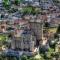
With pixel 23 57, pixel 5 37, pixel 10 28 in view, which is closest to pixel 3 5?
pixel 10 28

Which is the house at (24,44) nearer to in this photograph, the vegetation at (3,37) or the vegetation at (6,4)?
the vegetation at (3,37)

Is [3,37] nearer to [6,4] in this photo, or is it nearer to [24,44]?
[24,44]

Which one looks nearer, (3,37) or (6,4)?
(3,37)

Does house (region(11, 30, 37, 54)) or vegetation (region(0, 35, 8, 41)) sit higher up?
house (region(11, 30, 37, 54))

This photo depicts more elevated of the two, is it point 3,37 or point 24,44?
point 24,44

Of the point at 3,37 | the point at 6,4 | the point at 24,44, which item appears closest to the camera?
the point at 24,44

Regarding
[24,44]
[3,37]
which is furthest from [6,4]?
[24,44]

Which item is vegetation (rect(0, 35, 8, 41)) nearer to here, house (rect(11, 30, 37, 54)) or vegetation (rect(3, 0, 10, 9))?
house (rect(11, 30, 37, 54))

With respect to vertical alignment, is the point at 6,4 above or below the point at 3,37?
below

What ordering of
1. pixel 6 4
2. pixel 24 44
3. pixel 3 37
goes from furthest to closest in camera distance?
1. pixel 6 4
2. pixel 3 37
3. pixel 24 44

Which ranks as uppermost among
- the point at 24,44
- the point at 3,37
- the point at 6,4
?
the point at 24,44

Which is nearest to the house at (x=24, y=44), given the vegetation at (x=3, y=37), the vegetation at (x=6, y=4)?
the vegetation at (x=3, y=37)

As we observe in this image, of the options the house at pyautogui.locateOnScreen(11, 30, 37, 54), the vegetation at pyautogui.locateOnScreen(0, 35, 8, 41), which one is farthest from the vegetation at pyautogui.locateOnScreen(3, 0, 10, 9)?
the house at pyautogui.locateOnScreen(11, 30, 37, 54)
